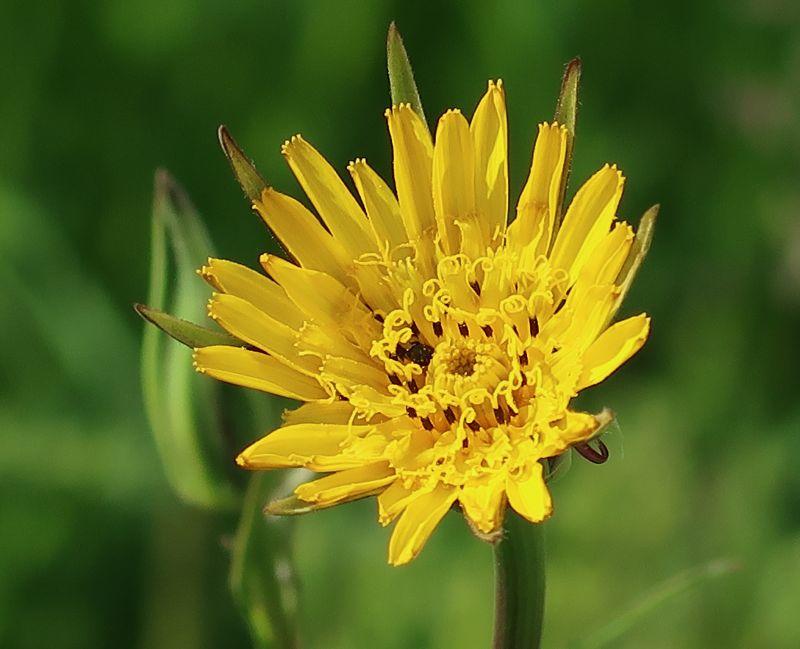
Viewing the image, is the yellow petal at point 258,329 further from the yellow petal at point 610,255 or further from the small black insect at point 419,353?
the yellow petal at point 610,255

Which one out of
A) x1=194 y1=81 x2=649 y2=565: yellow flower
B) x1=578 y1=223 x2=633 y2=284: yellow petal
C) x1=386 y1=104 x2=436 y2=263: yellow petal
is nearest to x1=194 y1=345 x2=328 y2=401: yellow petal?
x1=194 y1=81 x2=649 y2=565: yellow flower

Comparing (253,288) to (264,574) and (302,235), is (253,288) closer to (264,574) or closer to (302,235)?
(302,235)

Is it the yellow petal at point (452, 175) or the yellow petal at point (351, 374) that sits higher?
the yellow petal at point (452, 175)

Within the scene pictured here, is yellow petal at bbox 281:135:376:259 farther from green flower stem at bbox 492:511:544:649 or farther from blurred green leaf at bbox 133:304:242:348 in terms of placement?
green flower stem at bbox 492:511:544:649

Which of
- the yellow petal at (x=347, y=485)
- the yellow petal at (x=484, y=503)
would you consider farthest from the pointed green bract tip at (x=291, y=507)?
the yellow petal at (x=484, y=503)

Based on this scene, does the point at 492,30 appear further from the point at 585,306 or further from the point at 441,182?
the point at 585,306

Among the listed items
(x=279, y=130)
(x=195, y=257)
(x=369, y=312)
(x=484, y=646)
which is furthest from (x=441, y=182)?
(x=279, y=130)
